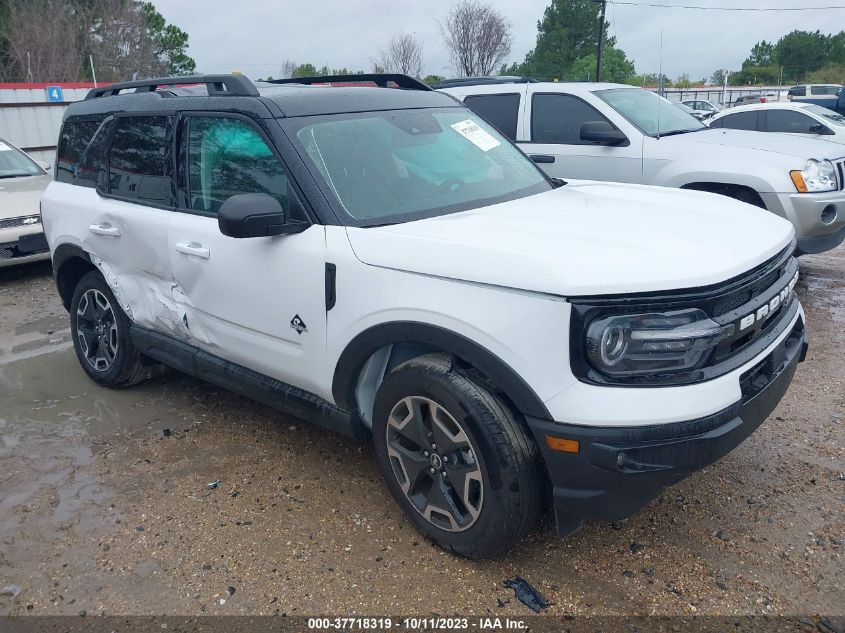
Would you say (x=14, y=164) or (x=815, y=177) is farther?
(x=14, y=164)

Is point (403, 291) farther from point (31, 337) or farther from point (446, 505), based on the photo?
point (31, 337)

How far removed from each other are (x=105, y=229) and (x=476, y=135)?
88.4 inches

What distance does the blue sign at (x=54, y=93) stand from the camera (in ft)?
51.9

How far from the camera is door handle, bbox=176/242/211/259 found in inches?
137

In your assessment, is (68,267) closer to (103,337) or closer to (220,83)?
(103,337)

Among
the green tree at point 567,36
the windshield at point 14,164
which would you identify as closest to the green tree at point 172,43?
the green tree at point 567,36

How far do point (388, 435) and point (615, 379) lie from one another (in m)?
1.01

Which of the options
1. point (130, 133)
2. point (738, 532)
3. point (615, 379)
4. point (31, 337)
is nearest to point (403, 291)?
point (615, 379)

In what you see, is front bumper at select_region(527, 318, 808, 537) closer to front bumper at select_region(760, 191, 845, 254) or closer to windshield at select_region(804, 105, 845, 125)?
front bumper at select_region(760, 191, 845, 254)

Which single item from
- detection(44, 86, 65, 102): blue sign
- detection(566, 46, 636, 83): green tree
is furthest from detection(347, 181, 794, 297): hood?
detection(566, 46, 636, 83): green tree

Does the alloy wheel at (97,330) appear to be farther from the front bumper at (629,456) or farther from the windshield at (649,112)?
the windshield at (649,112)

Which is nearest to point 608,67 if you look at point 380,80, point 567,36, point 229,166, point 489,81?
point 567,36

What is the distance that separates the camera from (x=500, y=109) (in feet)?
23.9

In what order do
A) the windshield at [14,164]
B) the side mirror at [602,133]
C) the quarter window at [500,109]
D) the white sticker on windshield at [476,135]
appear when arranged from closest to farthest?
the white sticker on windshield at [476,135] → the side mirror at [602,133] → the quarter window at [500,109] → the windshield at [14,164]
